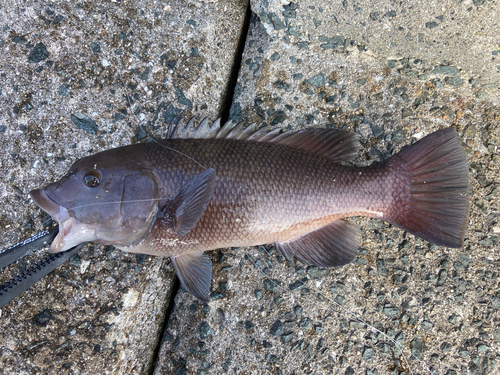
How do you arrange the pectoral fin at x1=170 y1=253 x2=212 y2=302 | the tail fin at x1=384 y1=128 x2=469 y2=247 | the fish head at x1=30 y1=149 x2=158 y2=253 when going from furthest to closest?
the pectoral fin at x1=170 y1=253 x2=212 y2=302 → the tail fin at x1=384 y1=128 x2=469 y2=247 → the fish head at x1=30 y1=149 x2=158 y2=253

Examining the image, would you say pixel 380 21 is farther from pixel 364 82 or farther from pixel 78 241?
pixel 78 241

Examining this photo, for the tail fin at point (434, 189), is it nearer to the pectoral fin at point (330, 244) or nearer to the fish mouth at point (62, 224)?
the pectoral fin at point (330, 244)

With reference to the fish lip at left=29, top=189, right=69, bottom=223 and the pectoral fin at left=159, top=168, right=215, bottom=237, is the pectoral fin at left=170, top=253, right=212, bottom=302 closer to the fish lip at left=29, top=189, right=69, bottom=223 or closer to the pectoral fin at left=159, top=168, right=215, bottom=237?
the pectoral fin at left=159, top=168, right=215, bottom=237

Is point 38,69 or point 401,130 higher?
point 401,130

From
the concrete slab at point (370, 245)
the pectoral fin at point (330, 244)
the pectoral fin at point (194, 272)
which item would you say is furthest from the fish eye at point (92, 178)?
the pectoral fin at point (330, 244)

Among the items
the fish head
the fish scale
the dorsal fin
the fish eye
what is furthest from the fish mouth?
the dorsal fin

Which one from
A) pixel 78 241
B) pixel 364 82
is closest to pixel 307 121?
pixel 364 82
